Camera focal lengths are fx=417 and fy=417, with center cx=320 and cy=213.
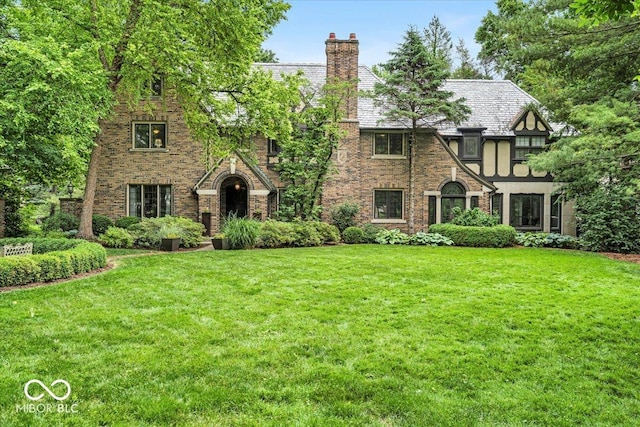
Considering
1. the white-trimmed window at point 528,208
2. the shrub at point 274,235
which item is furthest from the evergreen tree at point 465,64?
the shrub at point 274,235

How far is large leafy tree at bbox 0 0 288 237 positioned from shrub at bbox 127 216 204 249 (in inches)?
62.3

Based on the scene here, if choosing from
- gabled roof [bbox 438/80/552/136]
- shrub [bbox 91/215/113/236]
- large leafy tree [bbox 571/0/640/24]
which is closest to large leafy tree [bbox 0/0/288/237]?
shrub [bbox 91/215/113/236]

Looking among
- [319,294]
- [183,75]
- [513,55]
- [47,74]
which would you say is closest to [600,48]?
[513,55]

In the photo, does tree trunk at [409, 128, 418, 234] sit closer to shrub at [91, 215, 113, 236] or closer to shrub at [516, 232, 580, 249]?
shrub at [516, 232, 580, 249]

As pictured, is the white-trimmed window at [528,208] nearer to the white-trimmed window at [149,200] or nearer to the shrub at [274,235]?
the shrub at [274,235]

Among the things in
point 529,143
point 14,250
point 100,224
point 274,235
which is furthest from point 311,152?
point 14,250

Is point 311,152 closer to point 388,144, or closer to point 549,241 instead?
point 388,144

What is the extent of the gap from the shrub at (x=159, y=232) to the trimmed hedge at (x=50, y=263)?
4.19 m

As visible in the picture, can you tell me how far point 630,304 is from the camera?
6840mm

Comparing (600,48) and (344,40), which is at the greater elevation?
(344,40)

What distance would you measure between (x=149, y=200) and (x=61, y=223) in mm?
3596

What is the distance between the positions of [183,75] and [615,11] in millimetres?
12738

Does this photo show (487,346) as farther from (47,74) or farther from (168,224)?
(168,224)

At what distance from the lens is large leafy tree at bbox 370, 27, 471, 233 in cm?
1752
